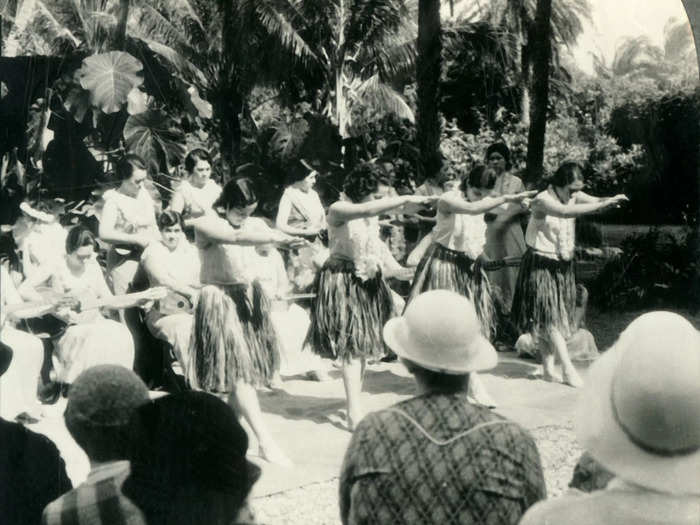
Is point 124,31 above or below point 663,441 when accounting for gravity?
above

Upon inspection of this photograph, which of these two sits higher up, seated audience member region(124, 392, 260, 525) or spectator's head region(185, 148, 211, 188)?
spectator's head region(185, 148, 211, 188)

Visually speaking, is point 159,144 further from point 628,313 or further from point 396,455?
point 628,313

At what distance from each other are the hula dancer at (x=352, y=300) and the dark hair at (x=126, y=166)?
1087 millimetres

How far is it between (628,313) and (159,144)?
6.96 ft

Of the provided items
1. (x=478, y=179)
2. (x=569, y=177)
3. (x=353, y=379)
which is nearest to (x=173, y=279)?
(x=353, y=379)

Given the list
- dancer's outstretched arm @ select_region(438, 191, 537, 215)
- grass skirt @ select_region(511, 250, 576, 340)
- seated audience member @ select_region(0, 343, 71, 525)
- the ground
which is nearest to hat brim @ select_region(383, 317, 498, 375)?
seated audience member @ select_region(0, 343, 71, 525)

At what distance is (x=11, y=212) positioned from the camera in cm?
271

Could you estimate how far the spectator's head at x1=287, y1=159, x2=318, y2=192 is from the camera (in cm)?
336

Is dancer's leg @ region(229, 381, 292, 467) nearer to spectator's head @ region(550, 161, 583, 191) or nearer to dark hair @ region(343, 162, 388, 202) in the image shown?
dark hair @ region(343, 162, 388, 202)

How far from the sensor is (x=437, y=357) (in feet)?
6.66

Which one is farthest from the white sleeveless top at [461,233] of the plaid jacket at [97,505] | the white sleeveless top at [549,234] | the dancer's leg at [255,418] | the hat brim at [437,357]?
the plaid jacket at [97,505]

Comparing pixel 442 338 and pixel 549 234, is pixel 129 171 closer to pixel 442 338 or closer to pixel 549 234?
pixel 442 338

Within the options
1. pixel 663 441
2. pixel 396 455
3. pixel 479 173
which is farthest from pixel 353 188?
pixel 663 441

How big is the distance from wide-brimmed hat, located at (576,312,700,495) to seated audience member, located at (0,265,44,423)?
6.02ft
